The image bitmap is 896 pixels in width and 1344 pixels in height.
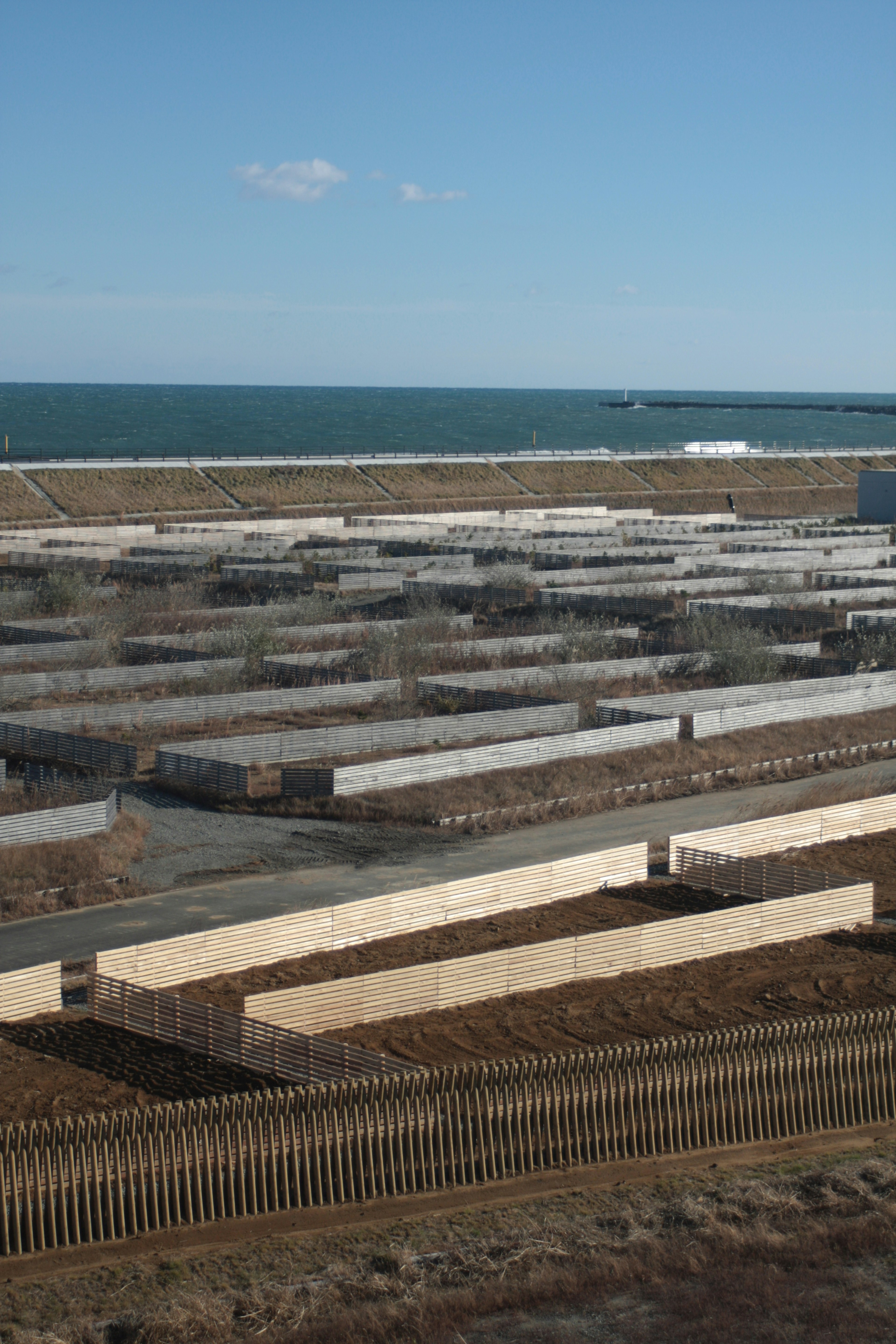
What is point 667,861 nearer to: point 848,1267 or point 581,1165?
point 581,1165

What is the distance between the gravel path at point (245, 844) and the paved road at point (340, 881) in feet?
1.12

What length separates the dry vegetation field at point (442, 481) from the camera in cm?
9206

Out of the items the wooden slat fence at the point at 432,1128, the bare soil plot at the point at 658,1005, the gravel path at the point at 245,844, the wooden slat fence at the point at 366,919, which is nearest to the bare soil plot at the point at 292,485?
the gravel path at the point at 245,844

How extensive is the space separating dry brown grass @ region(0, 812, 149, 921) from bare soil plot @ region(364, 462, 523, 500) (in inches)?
2731

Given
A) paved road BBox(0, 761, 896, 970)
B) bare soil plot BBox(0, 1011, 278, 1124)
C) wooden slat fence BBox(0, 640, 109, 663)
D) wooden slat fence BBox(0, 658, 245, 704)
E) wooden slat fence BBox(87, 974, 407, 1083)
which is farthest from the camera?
wooden slat fence BBox(0, 640, 109, 663)

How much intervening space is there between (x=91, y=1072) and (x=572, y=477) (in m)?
88.4

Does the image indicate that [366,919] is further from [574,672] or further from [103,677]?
[574,672]

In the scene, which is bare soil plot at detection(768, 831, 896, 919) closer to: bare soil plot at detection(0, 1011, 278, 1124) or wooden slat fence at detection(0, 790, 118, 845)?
bare soil plot at detection(0, 1011, 278, 1124)

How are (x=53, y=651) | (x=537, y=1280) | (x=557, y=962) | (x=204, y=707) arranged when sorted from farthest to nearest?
(x=53, y=651) → (x=204, y=707) → (x=557, y=962) → (x=537, y=1280)

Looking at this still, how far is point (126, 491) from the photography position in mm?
82750

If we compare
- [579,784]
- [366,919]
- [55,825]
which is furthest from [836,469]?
[366,919]

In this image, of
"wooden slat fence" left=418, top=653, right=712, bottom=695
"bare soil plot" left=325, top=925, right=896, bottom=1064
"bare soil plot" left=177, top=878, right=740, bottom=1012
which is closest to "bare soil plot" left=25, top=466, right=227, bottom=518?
"wooden slat fence" left=418, top=653, right=712, bottom=695

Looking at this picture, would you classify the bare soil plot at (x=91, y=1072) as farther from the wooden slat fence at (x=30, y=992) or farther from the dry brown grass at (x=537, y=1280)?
the dry brown grass at (x=537, y=1280)

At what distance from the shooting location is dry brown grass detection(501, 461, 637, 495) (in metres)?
97.8
